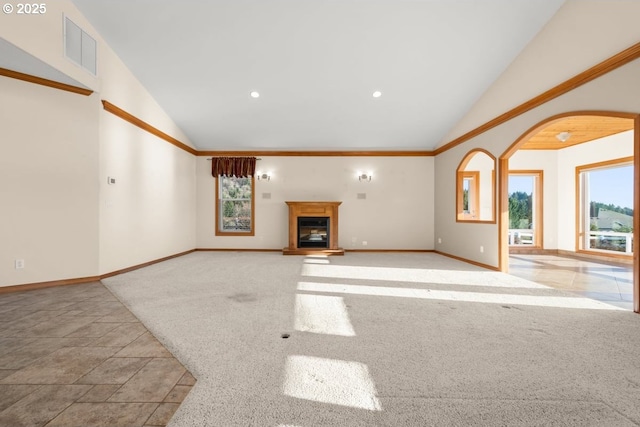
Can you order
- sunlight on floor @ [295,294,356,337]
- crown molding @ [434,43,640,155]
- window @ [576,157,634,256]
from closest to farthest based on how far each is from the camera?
1. sunlight on floor @ [295,294,356,337]
2. crown molding @ [434,43,640,155]
3. window @ [576,157,634,256]

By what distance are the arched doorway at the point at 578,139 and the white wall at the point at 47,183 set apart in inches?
262

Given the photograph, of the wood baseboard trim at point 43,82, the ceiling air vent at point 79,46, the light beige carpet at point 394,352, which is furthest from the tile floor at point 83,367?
the ceiling air vent at point 79,46

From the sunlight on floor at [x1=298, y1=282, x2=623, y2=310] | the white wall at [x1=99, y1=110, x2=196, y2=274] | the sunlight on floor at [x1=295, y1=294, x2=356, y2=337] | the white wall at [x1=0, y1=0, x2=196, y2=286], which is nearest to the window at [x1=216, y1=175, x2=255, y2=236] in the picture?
the white wall at [x1=99, y1=110, x2=196, y2=274]

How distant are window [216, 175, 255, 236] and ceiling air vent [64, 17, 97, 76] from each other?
154 inches

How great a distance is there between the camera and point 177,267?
5.39 metres

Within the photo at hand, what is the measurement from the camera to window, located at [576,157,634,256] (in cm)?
643

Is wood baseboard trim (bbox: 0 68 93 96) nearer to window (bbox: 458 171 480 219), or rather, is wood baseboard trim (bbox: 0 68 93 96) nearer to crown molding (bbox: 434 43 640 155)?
crown molding (bbox: 434 43 640 155)

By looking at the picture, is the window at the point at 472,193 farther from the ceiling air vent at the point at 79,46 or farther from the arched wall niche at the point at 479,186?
the ceiling air vent at the point at 79,46

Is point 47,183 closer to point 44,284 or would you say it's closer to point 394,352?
point 44,284

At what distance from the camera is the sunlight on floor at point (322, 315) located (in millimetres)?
2471

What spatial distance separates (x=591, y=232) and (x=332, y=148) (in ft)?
22.2

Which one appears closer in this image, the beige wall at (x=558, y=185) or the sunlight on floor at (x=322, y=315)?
the sunlight on floor at (x=322, y=315)

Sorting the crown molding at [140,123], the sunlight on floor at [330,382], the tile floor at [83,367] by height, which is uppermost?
the crown molding at [140,123]

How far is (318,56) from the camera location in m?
4.75
